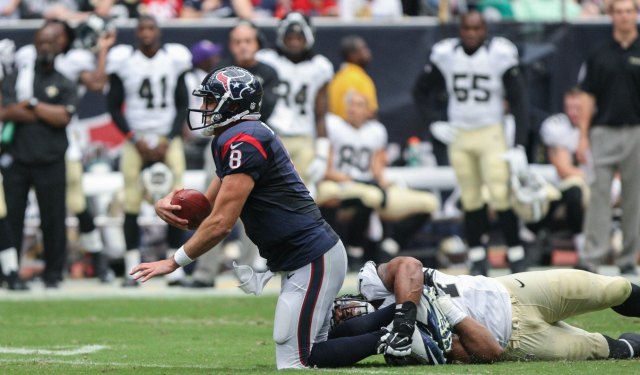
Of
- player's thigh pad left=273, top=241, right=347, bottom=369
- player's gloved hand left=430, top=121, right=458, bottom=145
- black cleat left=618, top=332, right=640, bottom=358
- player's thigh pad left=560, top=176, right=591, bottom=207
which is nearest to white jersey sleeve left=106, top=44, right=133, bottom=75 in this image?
player's gloved hand left=430, top=121, right=458, bottom=145

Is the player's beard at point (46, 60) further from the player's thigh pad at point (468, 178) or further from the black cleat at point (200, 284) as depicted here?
the player's thigh pad at point (468, 178)

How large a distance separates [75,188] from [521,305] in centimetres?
591

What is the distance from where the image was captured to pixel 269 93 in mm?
11039

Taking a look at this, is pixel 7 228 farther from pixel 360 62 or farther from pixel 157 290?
pixel 360 62

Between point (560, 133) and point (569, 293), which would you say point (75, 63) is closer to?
point (560, 133)

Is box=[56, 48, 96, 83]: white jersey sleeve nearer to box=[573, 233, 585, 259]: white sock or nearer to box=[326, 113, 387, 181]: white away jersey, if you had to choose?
box=[326, 113, 387, 181]: white away jersey

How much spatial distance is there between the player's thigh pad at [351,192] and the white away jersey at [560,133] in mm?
1716

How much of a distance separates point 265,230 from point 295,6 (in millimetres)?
8182

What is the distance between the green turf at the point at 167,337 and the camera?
6551 millimetres

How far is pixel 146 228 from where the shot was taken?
1247 cm

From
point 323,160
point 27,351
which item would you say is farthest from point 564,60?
point 27,351

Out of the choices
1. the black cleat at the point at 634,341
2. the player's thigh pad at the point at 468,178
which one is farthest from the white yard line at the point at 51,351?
the player's thigh pad at the point at 468,178

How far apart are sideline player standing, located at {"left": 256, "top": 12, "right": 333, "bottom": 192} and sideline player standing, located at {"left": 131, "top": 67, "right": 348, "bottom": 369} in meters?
5.08

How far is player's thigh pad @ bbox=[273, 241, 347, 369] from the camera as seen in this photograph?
647 cm
